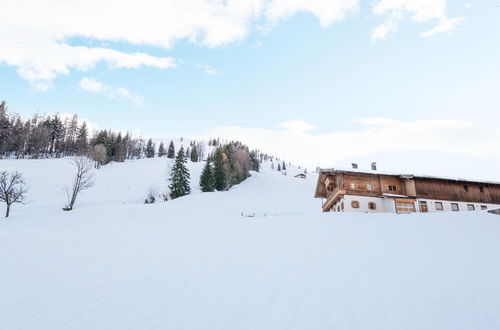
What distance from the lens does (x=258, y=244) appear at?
1584cm

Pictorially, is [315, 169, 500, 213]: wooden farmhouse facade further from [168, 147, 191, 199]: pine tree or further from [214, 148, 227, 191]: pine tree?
[214, 148, 227, 191]: pine tree

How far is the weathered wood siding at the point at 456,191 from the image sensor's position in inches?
1390

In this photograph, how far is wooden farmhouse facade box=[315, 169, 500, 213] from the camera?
111 ft

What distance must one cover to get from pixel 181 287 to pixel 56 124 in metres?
107

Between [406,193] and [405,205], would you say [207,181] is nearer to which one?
[406,193]

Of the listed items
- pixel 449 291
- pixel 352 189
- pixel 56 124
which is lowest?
pixel 449 291

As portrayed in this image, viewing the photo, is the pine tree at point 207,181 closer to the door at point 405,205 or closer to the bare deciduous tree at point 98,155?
the bare deciduous tree at point 98,155

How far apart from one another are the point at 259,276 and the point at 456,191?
1515 inches

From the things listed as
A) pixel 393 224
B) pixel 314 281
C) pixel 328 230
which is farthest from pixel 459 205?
pixel 314 281

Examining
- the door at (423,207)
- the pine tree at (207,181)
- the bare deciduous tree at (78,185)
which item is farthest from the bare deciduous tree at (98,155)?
the door at (423,207)

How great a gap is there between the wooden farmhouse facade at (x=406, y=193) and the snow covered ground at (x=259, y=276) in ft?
40.1

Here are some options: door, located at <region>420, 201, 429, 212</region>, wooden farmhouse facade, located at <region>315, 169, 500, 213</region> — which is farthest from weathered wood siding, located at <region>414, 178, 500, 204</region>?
door, located at <region>420, 201, 429, 212</region>

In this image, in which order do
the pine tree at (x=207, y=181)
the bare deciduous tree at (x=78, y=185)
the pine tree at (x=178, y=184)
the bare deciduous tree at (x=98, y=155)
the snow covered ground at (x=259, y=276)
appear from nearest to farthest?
1. the snow covered ground at (x=259, y=276)
2. the bare deciduous tree at (x=78, y=185)
3. the pine tree at (x=178, y=184)
4. the pine tree at (x=207, y=181)
5. the bare deciduous tree at (x=98, y=155)

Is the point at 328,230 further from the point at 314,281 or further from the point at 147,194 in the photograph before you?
the point at 147,194
